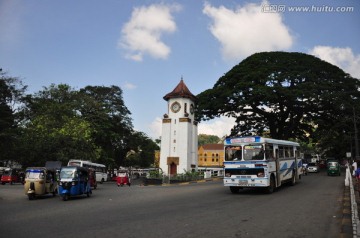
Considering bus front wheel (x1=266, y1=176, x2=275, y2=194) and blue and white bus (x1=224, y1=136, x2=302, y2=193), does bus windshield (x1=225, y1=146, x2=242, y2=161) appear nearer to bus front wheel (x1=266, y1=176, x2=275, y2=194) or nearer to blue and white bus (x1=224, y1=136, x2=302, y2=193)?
blue and white bus (x1=224, y1=136, x2=302, y2=193)

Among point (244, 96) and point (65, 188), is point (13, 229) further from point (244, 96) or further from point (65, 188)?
point (244, 96)

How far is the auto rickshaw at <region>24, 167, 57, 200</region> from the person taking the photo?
18.1m

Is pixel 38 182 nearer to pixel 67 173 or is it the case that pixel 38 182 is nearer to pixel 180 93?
pixel 67 173

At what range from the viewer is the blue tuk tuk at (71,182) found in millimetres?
17281

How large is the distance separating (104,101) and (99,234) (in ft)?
185

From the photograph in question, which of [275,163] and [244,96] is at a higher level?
[244,96]

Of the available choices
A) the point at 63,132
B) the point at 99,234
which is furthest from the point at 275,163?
the point at 63,132

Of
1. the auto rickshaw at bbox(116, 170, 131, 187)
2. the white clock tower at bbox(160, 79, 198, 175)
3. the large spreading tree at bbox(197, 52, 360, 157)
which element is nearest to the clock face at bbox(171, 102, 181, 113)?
the white clock tower at bbox(160, 79, 198, 175)

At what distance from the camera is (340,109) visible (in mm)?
37969

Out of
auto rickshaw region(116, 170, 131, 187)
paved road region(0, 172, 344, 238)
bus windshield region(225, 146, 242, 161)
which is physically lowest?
paved road region(0, 172, 344, 238)

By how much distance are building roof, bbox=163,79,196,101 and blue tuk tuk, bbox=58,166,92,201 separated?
112 feet

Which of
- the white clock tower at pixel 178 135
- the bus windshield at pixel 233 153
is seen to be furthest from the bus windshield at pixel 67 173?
the white clock tower at pixel 178 135

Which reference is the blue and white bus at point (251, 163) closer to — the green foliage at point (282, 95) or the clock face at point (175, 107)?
the green foliage at point (282, 95)

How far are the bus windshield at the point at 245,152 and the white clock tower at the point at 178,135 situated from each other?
105 ft
